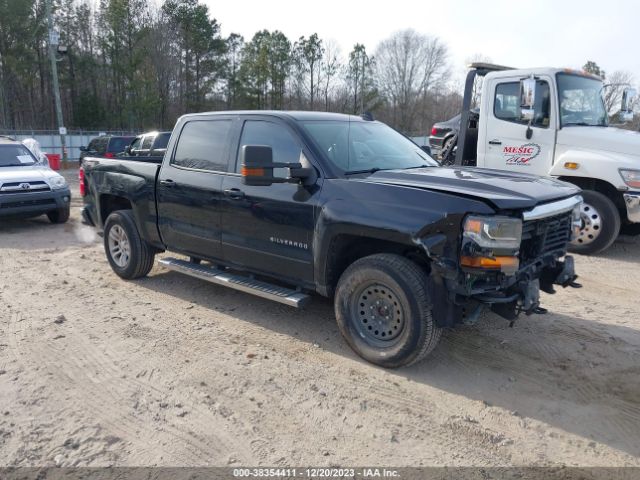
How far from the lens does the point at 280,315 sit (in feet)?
17.1

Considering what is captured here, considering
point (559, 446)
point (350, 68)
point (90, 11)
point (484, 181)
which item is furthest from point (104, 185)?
point (350, 68)

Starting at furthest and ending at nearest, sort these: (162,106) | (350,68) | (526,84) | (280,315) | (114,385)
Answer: (350,68), (162,106), (526,84), (280,315), (114,385)

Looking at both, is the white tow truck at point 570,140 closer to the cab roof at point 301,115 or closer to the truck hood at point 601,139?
the truck hood at point 601,139

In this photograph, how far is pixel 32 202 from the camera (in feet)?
31.7

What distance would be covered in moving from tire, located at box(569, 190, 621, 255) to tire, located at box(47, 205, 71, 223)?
945cm

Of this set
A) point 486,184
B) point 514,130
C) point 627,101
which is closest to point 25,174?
point 514,130

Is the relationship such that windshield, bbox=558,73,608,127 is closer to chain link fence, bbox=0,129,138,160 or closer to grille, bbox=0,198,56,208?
grille, bbox=0,198,56,208

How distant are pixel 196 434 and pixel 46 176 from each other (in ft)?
28.3

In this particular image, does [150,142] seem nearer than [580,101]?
No

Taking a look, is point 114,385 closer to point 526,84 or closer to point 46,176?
point 526,84

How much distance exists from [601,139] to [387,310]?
5.57 metres

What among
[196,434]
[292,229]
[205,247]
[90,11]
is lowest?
[196,434]

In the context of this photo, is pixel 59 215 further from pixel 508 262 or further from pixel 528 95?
pixel 508 262

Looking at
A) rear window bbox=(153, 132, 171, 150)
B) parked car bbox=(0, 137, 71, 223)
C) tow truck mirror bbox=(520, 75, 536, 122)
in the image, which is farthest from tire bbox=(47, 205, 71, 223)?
tow truck mirror bbox=(520, 75, 536, 122)
